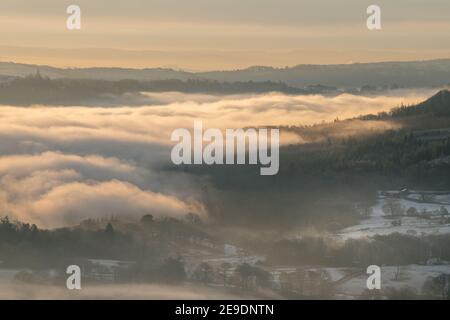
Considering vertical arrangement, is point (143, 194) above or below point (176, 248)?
above
